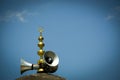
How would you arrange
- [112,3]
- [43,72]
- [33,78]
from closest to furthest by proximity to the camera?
[33,78] < [43,72] < [112,3]

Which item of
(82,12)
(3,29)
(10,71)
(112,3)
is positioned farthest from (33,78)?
(112,3)

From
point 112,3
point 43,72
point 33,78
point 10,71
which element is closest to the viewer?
point 33,78

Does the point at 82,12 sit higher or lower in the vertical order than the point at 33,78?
higher

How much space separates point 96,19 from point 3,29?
1.45m

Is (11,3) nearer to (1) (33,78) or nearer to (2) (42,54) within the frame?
(2) (42,54)

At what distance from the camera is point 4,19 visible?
14.7ft

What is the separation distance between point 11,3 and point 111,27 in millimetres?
1599

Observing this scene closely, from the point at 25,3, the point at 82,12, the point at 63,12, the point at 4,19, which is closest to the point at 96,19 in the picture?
the point at 82,12

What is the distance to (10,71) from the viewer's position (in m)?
4.30

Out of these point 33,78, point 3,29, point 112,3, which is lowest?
point 33,78

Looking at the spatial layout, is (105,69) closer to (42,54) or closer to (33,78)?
(42,54)

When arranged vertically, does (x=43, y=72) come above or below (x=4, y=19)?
below

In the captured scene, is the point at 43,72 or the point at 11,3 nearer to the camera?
the point at 43,72

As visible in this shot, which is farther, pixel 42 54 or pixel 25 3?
pixel 25 3
